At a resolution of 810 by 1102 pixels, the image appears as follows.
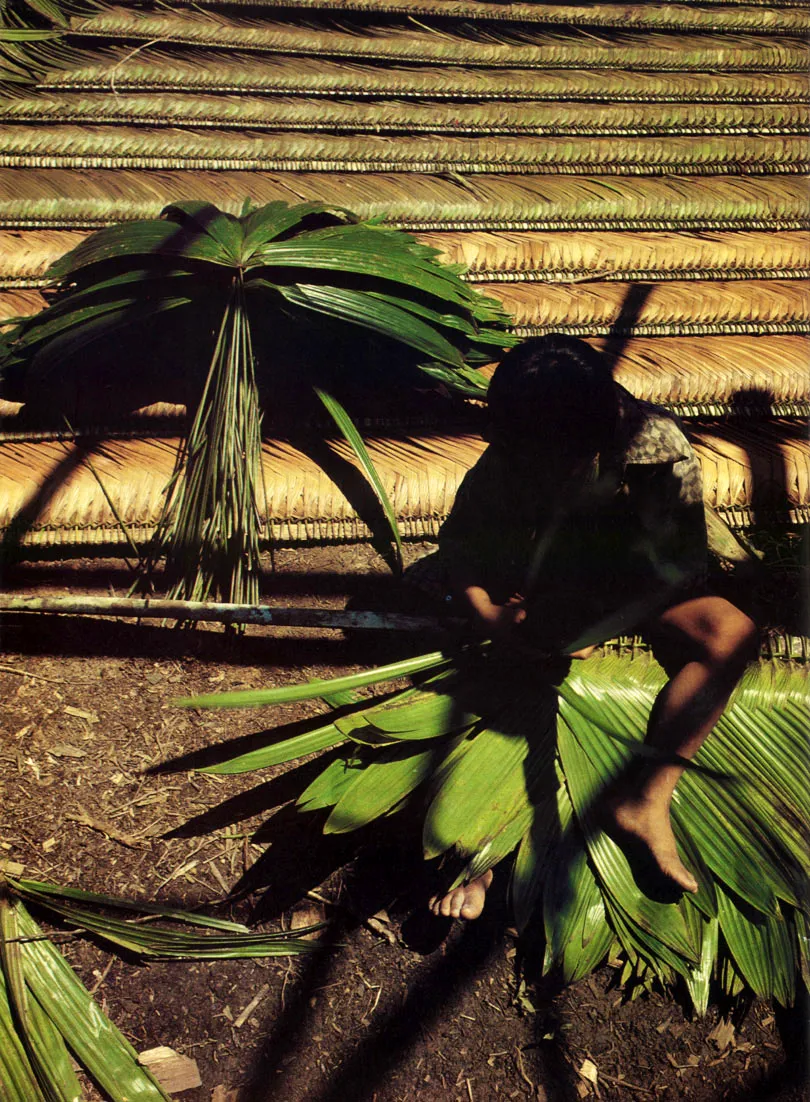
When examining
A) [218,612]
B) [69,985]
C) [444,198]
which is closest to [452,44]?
[444,198]

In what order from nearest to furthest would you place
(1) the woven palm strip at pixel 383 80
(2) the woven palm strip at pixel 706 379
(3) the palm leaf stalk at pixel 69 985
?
1. (3) the palm leaf stalk at pixel 69 985
2. (2) the woven palm strip at pixel 706 379
3. (1) the woven palm strip at pixel 383 80

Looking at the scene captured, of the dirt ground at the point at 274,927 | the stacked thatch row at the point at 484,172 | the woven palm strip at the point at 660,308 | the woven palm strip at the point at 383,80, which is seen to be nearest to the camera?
the dirt ground at the point at 274,927

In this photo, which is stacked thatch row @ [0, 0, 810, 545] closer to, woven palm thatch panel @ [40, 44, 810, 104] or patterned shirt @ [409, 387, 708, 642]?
woven palm thatch panel @ [40, 44, 810, 104]

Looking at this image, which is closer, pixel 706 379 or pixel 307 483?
pixel 307 483

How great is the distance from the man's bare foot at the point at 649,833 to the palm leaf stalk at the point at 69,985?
0.75 meters

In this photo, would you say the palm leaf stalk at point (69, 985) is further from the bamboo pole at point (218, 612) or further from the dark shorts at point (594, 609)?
the dark shorts at point (594, 609)

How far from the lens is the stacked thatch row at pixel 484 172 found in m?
2.69

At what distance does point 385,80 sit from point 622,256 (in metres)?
1.30

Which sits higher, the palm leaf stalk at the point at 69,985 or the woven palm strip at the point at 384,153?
the woven palm strip at the point at 384,153

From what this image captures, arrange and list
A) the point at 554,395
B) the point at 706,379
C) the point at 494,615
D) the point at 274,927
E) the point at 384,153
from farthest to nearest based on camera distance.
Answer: the point at 384,153 → the point at 706,379 → the point at 494,615 → the point at 274,927 → the point at 554,395

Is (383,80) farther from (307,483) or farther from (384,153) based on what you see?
(307,483)

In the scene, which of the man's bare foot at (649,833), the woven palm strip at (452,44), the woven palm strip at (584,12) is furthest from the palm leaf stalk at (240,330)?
the woven palm strip at (584,12)

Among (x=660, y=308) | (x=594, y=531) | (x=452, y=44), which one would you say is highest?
(x=452, y=44)

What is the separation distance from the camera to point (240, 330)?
95.0 inches
